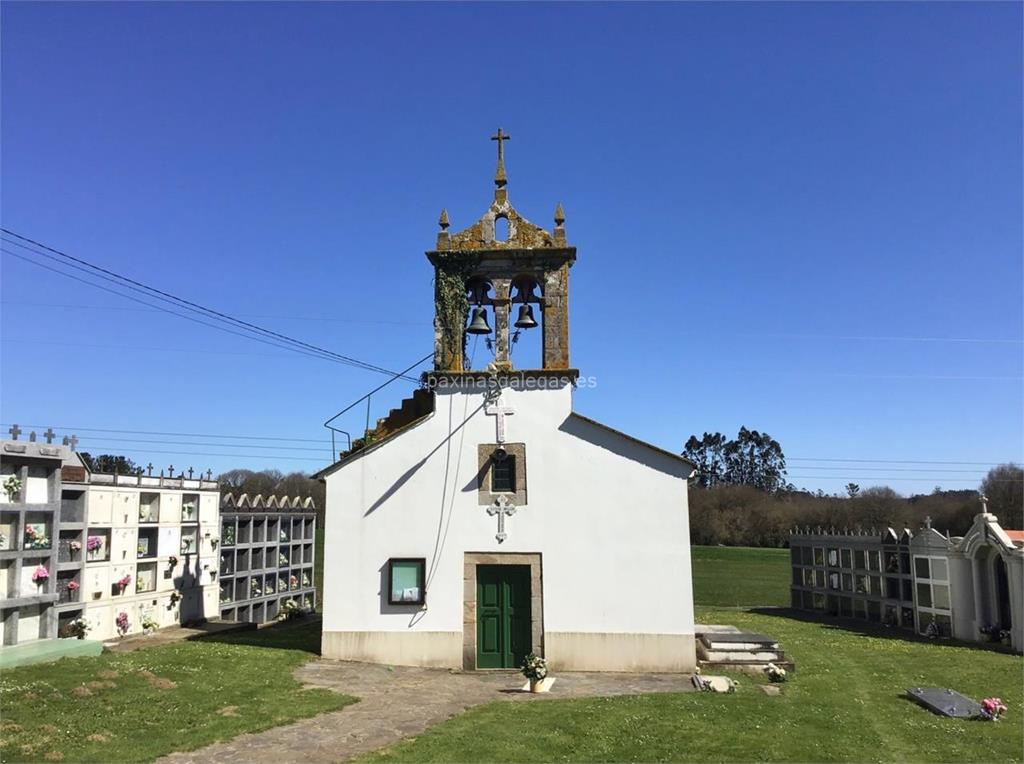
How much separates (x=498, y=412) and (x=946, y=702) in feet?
32.8

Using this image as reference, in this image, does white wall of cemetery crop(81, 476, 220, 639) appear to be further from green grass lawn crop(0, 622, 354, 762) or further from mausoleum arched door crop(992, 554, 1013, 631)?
mausoleum arched door crop(992, 554, 1013, 631)

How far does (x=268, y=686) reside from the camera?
13047 mm

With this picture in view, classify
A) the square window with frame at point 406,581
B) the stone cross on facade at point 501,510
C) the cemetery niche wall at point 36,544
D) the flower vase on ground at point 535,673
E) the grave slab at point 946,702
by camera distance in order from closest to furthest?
the grave slab at point 946,702
the flower vase on ground at point 535,673
the cemetery niche wall at point 36,544
the square window with frame at point 406,581
the stone cross on facade at point 501,510

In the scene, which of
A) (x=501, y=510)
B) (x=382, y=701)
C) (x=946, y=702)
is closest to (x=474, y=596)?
(x=501, y=510)

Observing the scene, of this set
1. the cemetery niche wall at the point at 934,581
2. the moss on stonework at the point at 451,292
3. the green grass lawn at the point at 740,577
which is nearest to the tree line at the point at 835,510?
the green grass lawn at the point at 740,577

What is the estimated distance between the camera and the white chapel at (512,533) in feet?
51.0

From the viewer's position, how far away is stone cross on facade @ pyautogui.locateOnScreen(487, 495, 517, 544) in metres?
16.0

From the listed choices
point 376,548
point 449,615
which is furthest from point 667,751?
point 376,548

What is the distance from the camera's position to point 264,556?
80.1 feet

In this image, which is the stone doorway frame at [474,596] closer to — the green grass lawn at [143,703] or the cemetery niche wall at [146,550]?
the green grass lawn at [143,703]

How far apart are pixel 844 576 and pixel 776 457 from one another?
13430 centimetres

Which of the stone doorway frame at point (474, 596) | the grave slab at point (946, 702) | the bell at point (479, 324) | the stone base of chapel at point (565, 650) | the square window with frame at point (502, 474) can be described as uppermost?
the bell at point (479, 324)

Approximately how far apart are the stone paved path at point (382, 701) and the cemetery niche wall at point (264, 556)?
8274mm

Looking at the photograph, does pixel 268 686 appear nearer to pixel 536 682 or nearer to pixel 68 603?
pixel 536 682
